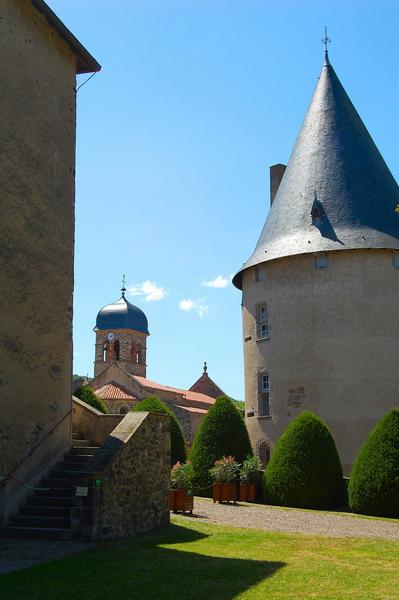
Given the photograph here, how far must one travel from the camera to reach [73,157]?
13.1 metres

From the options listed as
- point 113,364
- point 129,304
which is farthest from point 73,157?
point 129,304

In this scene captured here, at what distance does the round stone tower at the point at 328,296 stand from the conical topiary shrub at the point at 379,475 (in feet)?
13.7

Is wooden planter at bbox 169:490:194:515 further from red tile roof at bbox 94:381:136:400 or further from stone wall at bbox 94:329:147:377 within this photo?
stone wall at bbox 94:329:147:377

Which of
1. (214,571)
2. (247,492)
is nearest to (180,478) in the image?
(247,492)

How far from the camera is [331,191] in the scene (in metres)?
23.9

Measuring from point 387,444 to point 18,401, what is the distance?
10.0 m

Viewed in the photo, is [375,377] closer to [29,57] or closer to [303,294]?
[303,294]

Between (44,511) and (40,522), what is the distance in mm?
291

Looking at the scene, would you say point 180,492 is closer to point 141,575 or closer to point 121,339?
point 141,575

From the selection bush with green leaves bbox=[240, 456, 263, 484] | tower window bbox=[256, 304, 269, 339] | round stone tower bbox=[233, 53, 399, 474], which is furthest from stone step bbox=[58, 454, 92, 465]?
tower window bbox=[256, 304, 269, 339]

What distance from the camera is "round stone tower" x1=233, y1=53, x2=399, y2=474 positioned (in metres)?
21.7

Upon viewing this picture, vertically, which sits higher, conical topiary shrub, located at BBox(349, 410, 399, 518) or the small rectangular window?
the small rectangular window

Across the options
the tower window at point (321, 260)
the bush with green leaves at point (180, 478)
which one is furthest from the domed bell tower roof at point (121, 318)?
the bush with green leaves at point (180, 478)

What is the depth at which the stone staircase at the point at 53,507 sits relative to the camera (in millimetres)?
9539
